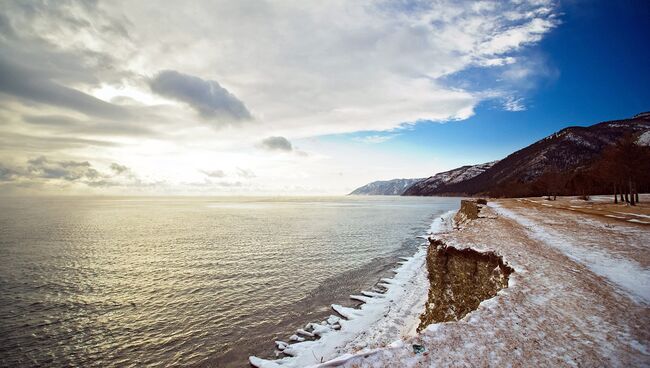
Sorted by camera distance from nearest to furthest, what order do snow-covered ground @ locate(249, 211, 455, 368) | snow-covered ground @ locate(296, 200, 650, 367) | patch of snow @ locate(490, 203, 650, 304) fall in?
snow-covered ground @ locate(296, 200, 650, 367)
patch of snow @ locate(490, 203, 650, 304)
snow-covered ground @ locate(249, 211, 455, 368)

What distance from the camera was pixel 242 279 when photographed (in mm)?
24359

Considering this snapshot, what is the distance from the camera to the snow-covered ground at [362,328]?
13094 millimetres

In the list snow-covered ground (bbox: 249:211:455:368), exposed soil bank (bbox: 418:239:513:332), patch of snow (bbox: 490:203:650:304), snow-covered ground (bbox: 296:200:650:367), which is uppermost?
patch of snow (bbox: 490:203:650:304)

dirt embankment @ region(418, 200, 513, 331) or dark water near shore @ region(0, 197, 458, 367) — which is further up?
dirt embankment @ region(418, 200, 513, 331)

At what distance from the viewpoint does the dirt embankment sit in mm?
13938

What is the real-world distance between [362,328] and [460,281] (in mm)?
6370

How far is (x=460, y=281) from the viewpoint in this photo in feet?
52.1

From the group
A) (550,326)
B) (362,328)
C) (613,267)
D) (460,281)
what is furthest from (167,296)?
(613,267)

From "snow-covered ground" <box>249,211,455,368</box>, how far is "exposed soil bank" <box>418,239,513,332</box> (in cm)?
138

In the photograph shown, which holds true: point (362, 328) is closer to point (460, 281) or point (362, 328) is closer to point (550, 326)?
point (460, 281)

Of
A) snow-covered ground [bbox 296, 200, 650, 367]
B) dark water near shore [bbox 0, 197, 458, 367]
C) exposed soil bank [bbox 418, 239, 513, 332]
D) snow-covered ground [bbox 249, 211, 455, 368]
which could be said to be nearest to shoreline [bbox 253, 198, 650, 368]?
snow-covered ground [bbox 296, 200, 650, 367]

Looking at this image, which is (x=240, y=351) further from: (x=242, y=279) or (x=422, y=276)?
(x=422, y=276)

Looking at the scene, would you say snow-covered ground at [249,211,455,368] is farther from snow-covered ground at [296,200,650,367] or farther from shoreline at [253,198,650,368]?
snow-covered ground at [296,200,650,367]

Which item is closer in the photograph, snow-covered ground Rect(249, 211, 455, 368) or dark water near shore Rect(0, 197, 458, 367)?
snow-covered ground Rect(249, 211, 455, 368)
